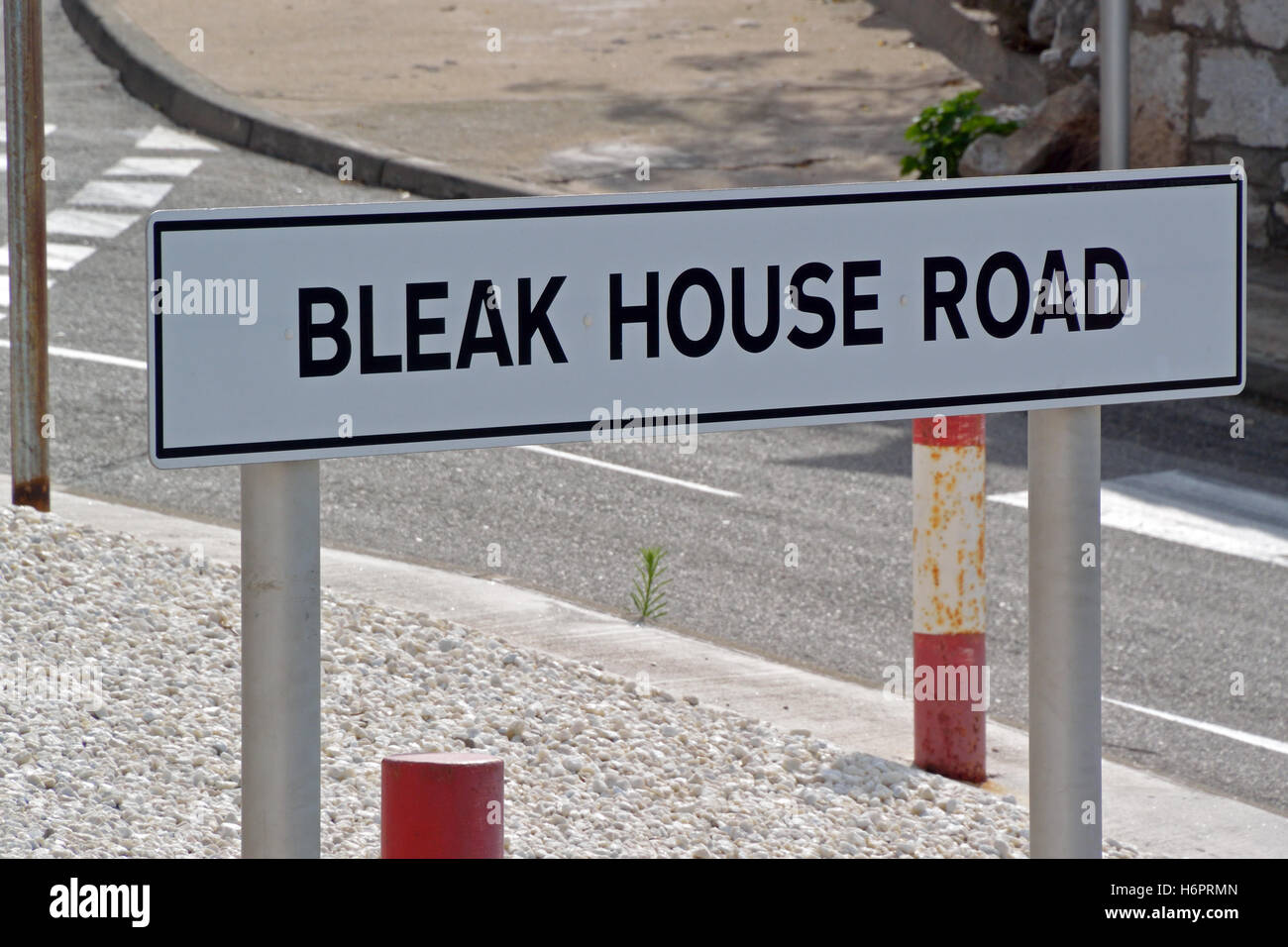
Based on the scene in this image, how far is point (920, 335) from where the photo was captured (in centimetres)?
218

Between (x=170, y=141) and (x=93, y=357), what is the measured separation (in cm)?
512

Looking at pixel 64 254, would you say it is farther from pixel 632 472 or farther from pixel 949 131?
pixel 949 131

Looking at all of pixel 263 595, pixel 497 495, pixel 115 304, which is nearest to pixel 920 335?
pixel 263 595

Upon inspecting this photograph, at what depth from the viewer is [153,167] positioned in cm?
1277

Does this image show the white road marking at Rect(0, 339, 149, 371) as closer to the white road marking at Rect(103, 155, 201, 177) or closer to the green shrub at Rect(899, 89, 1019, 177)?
the white road marking at Rect(103, 155, 201, 177)

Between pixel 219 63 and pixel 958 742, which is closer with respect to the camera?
pixel 958 742

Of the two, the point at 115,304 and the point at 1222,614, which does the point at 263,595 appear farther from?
the point at 115,304

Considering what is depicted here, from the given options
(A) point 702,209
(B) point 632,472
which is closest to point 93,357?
(B) point 632,472

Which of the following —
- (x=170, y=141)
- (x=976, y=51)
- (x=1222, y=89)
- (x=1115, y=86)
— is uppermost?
(x=976, y=51)

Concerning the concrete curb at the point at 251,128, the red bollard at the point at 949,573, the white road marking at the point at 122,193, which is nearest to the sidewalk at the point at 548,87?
the concrete curb at the point at 251,128

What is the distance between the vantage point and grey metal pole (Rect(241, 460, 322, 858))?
187cm

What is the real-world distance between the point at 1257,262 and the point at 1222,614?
5820 millimetres

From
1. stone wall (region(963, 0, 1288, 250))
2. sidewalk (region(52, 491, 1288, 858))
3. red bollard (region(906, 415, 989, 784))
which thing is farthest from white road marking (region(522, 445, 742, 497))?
stone wall (region(963, 0, 1288, 250))

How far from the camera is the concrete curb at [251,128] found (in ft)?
42.2
